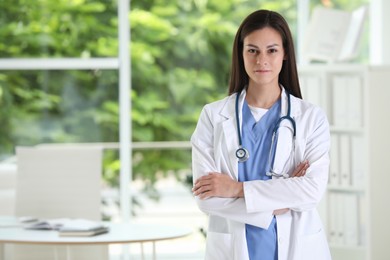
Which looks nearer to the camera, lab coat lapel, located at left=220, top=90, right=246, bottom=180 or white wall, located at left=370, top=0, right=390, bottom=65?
lab coat lapel, located at left=220, top=90, right=246, bottom=180

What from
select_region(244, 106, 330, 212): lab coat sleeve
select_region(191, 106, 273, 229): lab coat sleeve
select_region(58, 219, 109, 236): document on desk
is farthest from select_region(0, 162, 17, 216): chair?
A: select_region(244, 106, 330, 212): lab coat sleeve

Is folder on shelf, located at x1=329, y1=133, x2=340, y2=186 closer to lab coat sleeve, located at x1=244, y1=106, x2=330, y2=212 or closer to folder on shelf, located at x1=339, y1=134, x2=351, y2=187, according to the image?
folder on shelf, located at x1=339, y1=134, x2=351, y2=187

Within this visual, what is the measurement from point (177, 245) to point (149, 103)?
1.03 metres

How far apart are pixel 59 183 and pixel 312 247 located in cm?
202

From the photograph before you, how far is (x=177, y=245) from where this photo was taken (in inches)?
229

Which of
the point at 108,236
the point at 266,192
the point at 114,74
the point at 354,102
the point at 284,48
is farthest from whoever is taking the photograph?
the point at 114,74

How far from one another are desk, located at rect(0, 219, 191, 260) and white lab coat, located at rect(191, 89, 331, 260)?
2.74 feet

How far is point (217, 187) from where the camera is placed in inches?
102

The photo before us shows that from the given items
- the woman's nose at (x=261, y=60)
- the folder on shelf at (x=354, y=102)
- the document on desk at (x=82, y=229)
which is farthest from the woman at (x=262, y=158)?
the folder on shelf at (x=354, y=102)

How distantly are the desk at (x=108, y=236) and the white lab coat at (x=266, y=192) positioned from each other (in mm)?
835

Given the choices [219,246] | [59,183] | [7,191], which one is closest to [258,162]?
[219,246]

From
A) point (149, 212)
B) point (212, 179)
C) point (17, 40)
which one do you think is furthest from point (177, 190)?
point (212, 179)

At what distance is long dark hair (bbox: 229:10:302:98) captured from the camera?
103 inches

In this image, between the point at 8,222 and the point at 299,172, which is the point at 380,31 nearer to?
the point at 8,222
